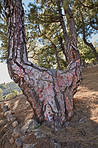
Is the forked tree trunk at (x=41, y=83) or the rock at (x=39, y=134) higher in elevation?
the forked tree trunk at (x=41, y=83)

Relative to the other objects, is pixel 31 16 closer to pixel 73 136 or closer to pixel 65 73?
pixel 65 73

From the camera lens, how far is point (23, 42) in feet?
7.48

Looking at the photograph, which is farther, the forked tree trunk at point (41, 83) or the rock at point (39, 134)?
the forked tree trunk at point (41, 83)

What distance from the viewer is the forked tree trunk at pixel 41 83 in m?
1.84

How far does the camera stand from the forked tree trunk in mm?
1839

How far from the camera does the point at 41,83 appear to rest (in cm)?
198

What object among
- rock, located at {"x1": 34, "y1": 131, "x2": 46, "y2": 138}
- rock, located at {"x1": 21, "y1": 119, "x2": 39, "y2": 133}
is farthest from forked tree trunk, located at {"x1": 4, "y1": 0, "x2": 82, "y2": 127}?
rock, located at {"x1": 34, "y1": 131, "x2": 46, "y2": 138}

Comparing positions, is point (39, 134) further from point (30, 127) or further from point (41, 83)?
point (41, 83)

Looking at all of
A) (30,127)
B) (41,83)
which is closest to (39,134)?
(30,127)

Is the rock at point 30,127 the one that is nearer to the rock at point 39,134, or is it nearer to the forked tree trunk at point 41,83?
the forked tree trunk at point 41,83

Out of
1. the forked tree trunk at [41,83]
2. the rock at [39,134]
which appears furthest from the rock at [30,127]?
the rock at [39,134]

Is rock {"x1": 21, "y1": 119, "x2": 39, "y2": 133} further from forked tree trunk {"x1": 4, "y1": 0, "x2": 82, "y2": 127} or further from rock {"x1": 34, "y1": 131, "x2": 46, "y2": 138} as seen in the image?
rock {"x1": 34, "y1": 131, "x2": 46, "y2": 138}

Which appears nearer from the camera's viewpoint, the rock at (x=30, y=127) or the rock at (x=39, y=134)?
the rock at (x=39, y=134)

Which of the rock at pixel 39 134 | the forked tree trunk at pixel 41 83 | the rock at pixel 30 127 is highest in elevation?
the forked tree trunk at pixel 41 83
